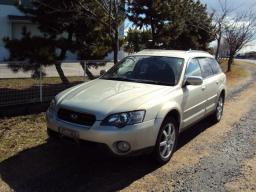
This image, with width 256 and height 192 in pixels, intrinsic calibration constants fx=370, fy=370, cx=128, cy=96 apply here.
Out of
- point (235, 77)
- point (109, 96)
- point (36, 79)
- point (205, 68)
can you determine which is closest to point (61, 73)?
point (36, 79)

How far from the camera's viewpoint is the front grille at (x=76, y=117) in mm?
4613

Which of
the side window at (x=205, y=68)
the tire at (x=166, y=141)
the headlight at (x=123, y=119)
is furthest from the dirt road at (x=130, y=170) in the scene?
the side window at (x=205, y=68)

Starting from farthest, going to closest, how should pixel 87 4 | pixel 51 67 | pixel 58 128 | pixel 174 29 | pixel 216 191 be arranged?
pixel 174 29 < pixel 87 4 < pixel 51 67 < pixel 58 128 < pixel 216 191

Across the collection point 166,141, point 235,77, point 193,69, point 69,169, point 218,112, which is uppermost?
point 193,69

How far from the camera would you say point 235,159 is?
5609 mm

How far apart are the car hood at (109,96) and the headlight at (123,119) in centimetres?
5

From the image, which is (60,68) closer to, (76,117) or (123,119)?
(76,117)

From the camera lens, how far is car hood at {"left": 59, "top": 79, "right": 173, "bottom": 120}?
4.63m

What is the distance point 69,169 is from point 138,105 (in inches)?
49.6

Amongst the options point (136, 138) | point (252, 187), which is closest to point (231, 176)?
point (252, 187)

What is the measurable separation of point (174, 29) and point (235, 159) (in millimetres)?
8820

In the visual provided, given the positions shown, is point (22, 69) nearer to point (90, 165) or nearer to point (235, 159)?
point (90, 165)

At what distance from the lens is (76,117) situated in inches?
186

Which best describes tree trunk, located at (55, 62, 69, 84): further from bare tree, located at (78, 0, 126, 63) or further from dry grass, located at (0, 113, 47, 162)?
dry grass, located at (0, 113, 47, 162)
